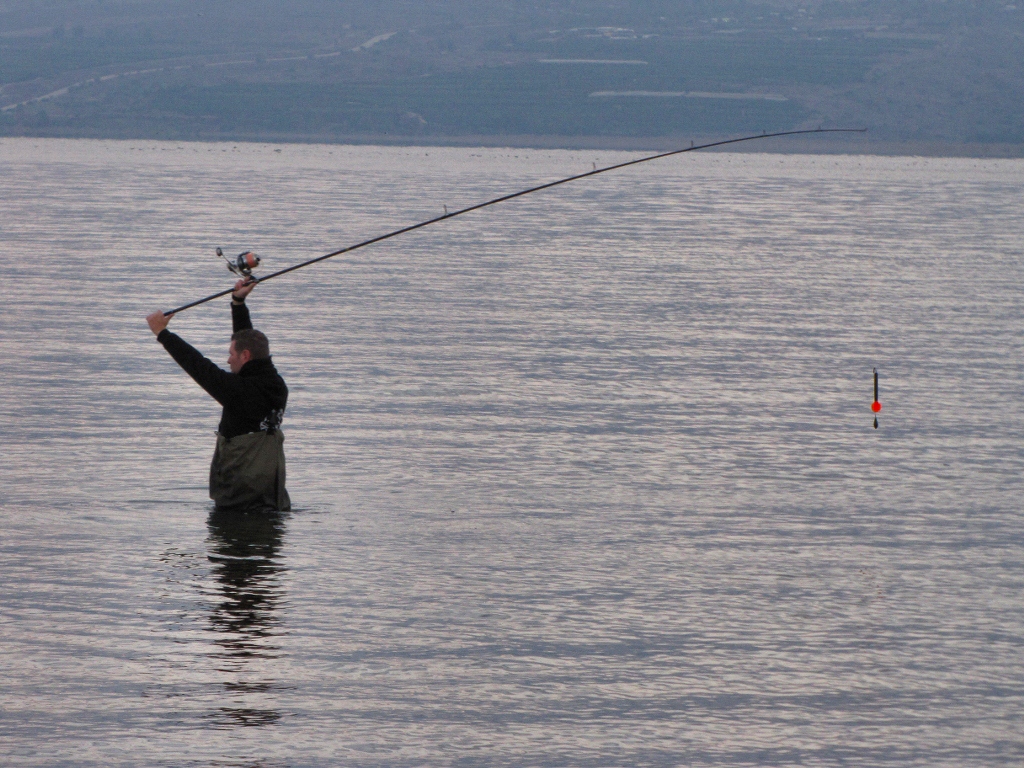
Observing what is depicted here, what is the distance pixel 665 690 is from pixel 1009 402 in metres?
8.80

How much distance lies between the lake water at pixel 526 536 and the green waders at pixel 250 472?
0.55ft

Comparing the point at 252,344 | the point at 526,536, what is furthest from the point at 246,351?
the point at 526,536

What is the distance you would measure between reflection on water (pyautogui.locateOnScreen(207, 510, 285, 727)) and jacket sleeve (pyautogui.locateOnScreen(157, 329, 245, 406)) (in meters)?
0.78

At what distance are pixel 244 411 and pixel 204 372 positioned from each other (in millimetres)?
329

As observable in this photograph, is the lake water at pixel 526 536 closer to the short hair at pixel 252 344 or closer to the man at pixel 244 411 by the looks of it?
the man at pixel 244 411

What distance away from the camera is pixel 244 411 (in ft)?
33.1

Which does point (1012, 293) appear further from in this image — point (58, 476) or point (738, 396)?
point (58, 476)

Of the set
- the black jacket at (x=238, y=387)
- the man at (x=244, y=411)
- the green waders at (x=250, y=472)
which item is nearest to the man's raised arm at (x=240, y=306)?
the man at (x=244, y=411)

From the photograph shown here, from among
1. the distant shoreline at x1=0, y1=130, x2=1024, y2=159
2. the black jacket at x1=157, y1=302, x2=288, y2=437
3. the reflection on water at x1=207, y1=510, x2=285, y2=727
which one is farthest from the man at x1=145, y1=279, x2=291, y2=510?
the distant shoreline at x1=0, y1=130, x2=1024, y2=159

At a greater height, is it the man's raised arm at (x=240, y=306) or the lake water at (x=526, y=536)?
the man's raised arm at (x=240, y=306)

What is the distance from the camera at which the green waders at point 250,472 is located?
10195mm

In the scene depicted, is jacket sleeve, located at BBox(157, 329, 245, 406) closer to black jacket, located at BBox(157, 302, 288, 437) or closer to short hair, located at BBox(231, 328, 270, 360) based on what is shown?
black jacket, located at BBox(157, 302, 288, 437)

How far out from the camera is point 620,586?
9.05 meters

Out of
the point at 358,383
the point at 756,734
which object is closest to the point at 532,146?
the point at 358,383
